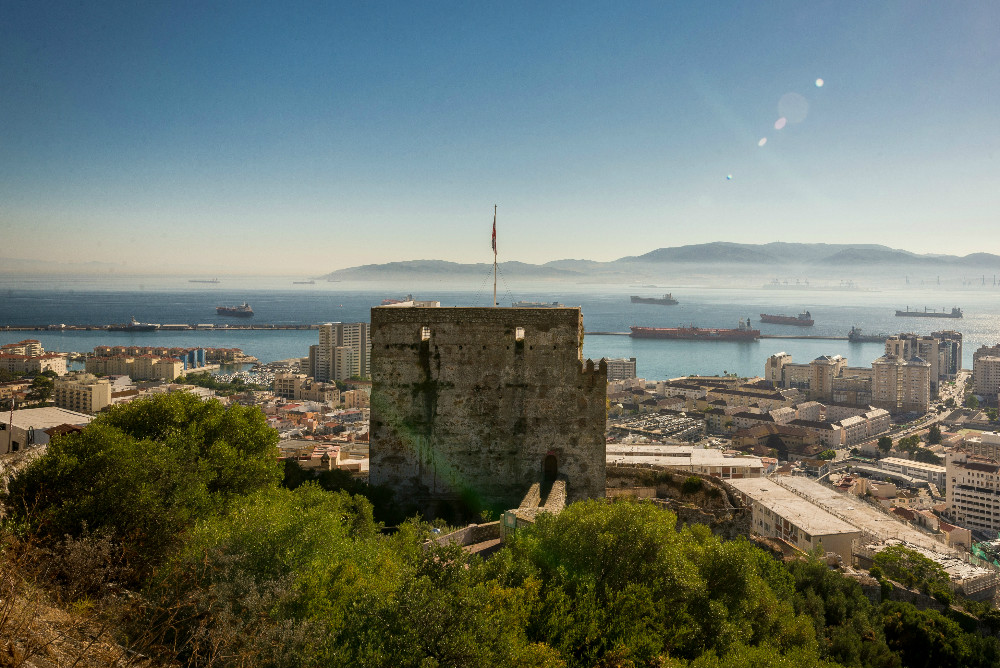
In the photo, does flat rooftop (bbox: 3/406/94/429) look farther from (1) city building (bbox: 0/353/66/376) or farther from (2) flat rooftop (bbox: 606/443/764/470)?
(1) city building (bbox: 0/353/66/376)

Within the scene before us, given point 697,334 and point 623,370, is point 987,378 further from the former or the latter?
point 697,334

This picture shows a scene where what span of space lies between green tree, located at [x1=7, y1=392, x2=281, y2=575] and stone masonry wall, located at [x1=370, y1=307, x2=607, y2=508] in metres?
3.14

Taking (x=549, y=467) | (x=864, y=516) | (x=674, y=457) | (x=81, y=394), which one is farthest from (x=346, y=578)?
(x=81, y=394)

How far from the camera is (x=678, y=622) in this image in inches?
296

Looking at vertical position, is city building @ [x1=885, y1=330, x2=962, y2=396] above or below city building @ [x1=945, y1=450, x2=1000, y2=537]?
Answer: above

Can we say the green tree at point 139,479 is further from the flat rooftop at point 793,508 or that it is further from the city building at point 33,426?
the flat rooftop at point 793,508

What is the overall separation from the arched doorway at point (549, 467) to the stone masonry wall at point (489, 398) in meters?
0.07

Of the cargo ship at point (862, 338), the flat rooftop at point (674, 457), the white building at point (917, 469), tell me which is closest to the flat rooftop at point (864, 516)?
the flat rooftop at point (674, 457)

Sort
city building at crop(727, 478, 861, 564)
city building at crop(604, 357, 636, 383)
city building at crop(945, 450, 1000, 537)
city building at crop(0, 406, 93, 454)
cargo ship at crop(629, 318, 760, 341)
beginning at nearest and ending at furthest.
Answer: city building at crop(0, 406, 93, 454) → city building at crop(727, 478, 861, 564) → city building at crop(945, 450, 1000, 537) → city building at crop(604, 357, 636, 383) → cargo ship at crop(629, 318, 760, 341)

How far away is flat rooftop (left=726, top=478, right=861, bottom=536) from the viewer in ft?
87.1

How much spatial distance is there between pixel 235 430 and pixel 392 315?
385 centimetres

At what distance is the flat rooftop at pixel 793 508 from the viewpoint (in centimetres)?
2655

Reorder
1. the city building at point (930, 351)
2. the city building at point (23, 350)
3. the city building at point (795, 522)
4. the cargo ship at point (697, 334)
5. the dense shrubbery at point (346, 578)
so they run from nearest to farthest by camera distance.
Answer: the dense shrubbery at point (346, 578) < the city building at point (795, 522) < the city building at point (23, 350) < the city building at point (930, 351) < the cargo ship at point (697, 334)

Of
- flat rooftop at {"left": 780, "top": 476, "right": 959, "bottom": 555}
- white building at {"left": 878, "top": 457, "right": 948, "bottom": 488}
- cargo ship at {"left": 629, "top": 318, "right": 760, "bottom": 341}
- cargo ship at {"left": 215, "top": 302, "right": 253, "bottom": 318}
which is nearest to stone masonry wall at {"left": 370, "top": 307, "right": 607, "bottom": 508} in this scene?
flat rooftop at {"left": 780, "top": 476, "right": 959, "bottom": 555}
